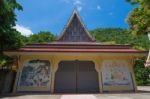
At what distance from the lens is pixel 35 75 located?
54.2ft

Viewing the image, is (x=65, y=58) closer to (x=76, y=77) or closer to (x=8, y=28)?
(x=76, y=77)

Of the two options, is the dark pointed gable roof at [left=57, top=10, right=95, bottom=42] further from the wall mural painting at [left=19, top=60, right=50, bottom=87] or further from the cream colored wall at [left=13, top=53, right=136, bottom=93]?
the wall mural painting at [left=19, top=60, right=50, bottom=87]

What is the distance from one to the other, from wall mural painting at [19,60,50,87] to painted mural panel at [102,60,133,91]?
4.22 metres

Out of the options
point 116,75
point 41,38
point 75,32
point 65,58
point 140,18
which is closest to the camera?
point 140,18

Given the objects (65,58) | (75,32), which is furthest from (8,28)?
(75,32)

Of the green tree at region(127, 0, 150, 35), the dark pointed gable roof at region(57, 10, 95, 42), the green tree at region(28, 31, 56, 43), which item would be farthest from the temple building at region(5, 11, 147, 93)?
the green tree at region(28, 31, 56, 43)

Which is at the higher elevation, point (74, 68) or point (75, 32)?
point (75, 32)

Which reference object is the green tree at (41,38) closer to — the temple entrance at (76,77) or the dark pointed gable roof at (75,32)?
the dark pointed gable roof at (75,32)

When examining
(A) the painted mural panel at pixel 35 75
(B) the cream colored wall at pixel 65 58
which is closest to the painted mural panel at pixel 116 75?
(B) the cream colored wall at pixel 65 58

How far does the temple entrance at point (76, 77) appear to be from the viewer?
17.7 metres

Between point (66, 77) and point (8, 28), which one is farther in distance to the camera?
point (66, 77)

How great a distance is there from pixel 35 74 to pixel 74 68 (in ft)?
10.4

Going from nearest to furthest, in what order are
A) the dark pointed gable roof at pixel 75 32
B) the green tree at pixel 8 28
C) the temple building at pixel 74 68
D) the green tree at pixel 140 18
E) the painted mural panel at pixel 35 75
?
the green tree at pixel 140 18
the green tree at pixel 8 28
the temple building at pixel 74 68
the painted mural panel at pixel 35 75
the dark pointed gable roof at pixel 75 32

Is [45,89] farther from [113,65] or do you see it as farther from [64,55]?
[113,65]
